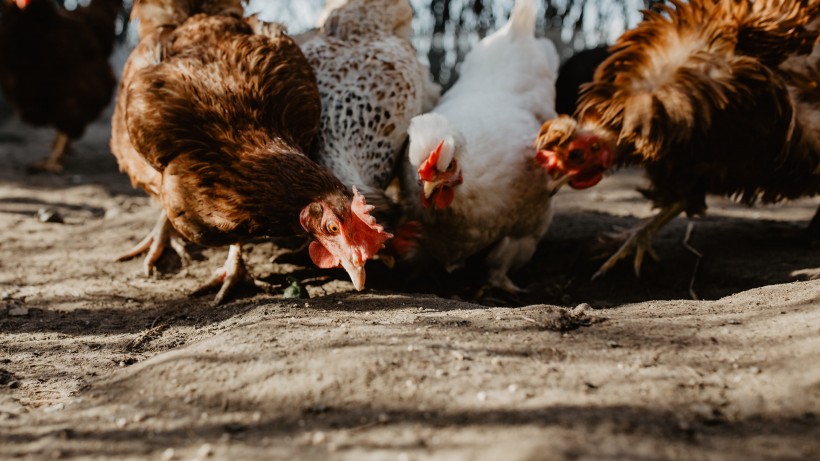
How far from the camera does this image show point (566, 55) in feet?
23.7

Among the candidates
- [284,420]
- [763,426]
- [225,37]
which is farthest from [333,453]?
[225,37]

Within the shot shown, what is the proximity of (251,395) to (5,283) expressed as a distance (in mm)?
2062

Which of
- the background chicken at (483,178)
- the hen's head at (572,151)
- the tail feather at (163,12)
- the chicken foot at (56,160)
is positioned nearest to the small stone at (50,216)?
the tail feather at (163,12)

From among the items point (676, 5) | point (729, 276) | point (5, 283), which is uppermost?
point (676, 5)

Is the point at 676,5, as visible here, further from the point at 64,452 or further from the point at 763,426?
the point at 64,452

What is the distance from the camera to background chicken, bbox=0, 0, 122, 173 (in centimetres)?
566

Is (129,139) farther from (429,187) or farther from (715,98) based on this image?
(715,98)

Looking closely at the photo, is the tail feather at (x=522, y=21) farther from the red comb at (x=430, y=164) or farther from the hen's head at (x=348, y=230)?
the hen's head at (x=348, y=230)

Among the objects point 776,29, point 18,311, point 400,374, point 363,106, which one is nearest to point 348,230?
point 400,374

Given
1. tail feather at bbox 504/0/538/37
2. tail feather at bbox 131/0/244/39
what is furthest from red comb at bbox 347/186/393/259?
tail feather at bbox 504/0/538/37

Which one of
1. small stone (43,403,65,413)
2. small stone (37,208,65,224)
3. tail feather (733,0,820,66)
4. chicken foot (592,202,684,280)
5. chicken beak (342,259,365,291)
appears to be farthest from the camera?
small stone (37,208,65,224)

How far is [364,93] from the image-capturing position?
3.05 metres

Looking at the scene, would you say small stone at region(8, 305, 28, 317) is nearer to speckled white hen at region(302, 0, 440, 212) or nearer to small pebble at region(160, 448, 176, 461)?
speckled white hen at region(302, 0, 440, 212)

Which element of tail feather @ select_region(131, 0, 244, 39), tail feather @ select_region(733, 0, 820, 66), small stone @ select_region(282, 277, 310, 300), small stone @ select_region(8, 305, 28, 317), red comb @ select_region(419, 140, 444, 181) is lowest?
small stone @ select_region(282, 277, 310, 300)
